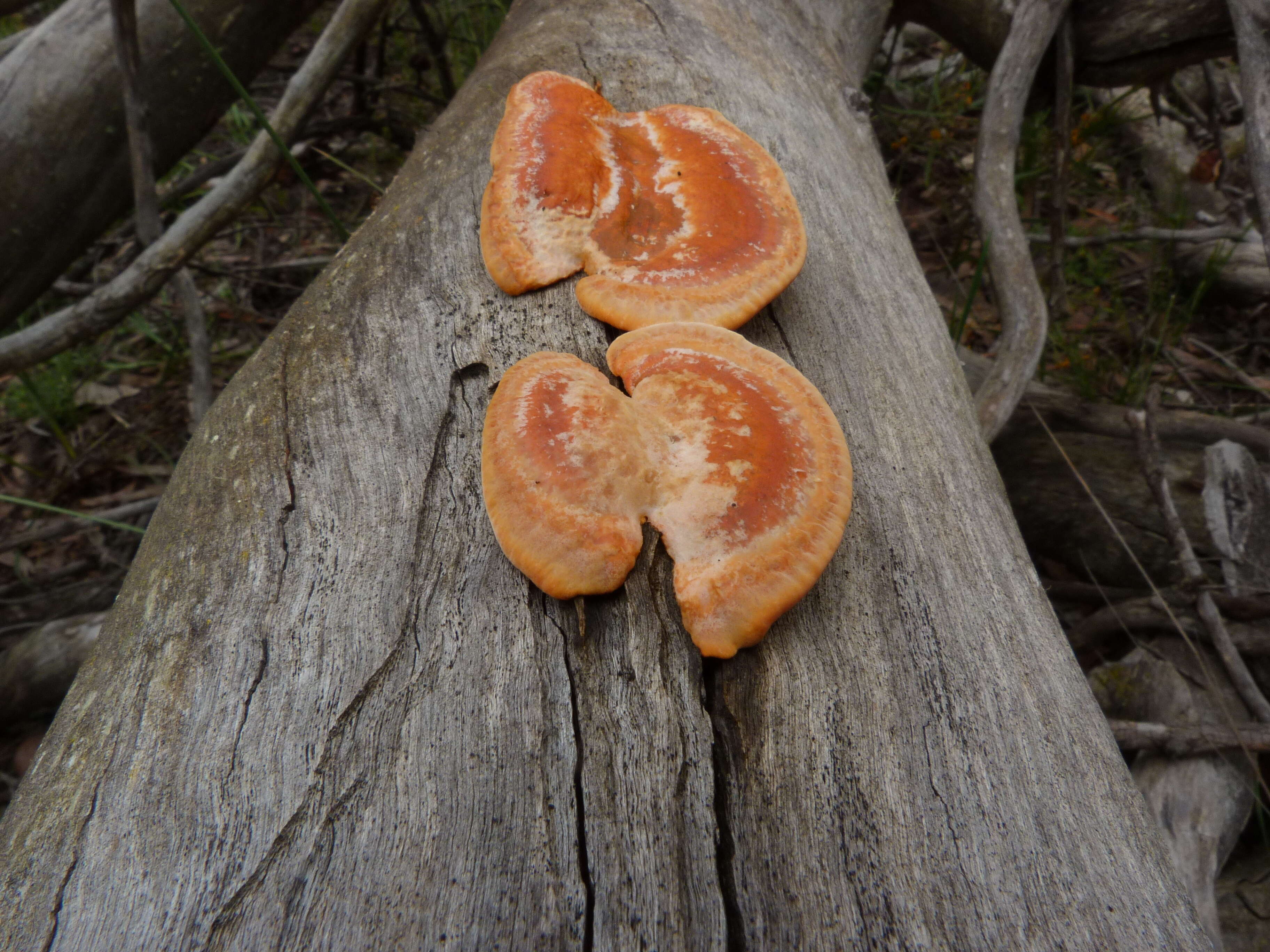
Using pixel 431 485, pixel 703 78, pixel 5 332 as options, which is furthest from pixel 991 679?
pixel 5 332

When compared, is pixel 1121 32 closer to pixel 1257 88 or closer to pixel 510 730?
pixel 1257 88

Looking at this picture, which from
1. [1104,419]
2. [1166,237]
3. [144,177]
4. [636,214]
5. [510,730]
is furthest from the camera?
[1166,237]

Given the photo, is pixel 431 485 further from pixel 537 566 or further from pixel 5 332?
pixel 5 332

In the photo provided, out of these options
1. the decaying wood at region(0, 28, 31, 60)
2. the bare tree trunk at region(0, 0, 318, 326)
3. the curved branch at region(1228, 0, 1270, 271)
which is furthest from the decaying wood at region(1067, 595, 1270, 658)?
the decaying wood at region(0, 28, 31, 60)

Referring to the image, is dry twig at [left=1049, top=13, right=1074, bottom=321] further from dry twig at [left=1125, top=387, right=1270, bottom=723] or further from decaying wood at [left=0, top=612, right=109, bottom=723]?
decaying wood at [left=0, top=612, right=109, bottom=723]

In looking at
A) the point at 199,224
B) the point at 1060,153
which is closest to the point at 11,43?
the point at 199,224

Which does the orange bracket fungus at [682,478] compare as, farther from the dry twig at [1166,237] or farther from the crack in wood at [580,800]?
the dry twig at [1166,237]
